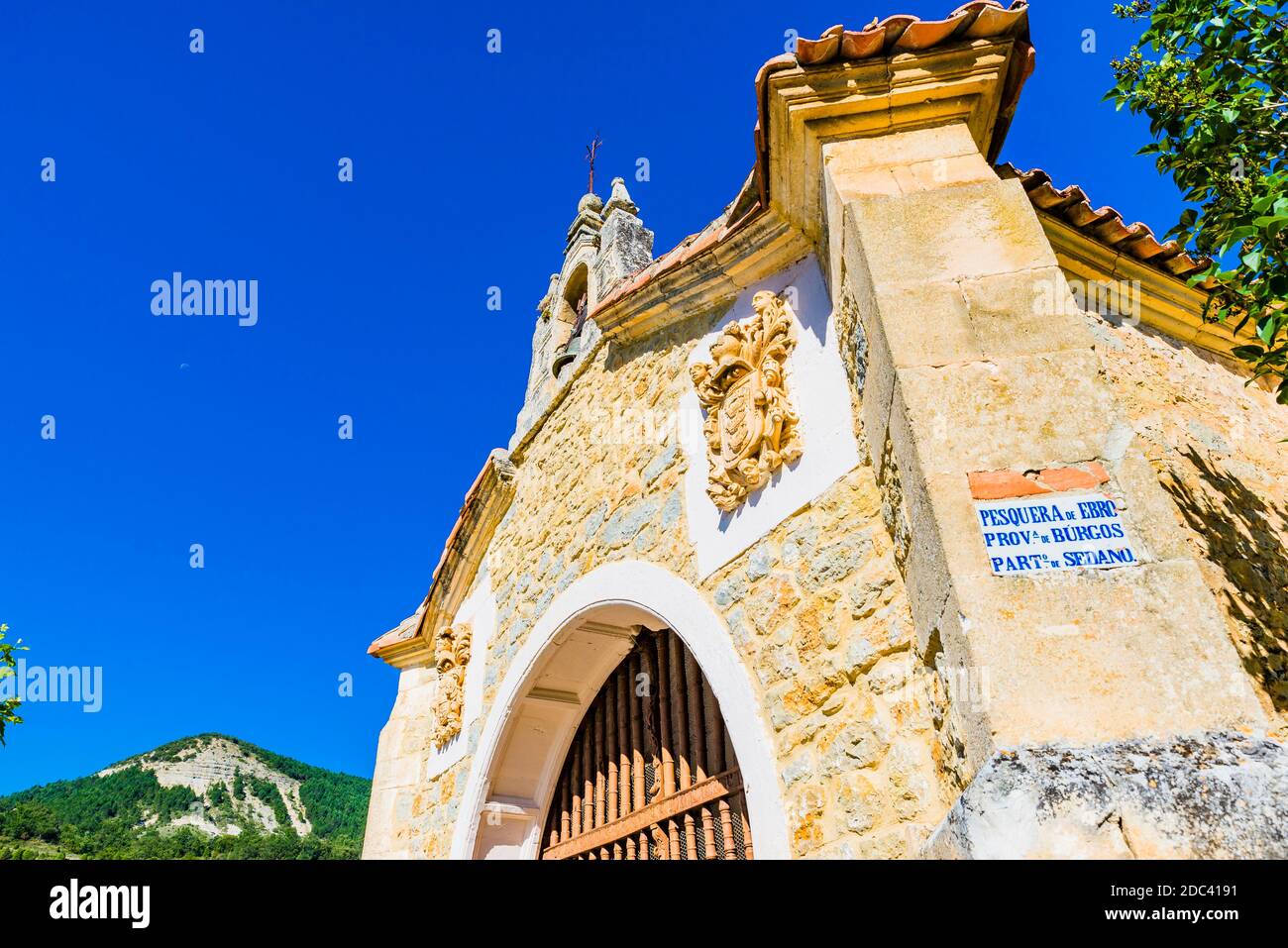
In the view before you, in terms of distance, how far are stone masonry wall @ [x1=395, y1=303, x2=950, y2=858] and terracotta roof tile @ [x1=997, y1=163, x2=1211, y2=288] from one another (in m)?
1.55

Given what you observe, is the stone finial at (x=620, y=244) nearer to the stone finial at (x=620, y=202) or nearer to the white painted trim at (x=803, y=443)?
the stone finial at (x=620, y=202)

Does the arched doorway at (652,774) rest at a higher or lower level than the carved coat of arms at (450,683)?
lower

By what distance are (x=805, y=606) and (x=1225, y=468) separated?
2.10m

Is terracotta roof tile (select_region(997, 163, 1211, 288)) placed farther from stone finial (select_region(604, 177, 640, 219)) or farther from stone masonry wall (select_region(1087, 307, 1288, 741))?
stone finial (select_region(604, 177, 640, 219))

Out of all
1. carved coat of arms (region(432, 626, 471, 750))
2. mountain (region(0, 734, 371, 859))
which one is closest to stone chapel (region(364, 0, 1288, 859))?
carved coat of arms (region(432, 626, 471, 750))

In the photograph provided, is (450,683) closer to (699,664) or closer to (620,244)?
(699,664)

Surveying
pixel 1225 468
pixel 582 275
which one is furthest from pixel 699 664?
pixel 582 275

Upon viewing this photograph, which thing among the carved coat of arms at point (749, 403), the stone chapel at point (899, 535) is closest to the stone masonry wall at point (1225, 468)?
the stone chapel at point (899, 535)

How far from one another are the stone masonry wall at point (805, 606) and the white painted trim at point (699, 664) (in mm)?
60

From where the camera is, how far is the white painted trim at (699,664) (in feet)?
9.33

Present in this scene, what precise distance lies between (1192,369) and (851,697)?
2.83 metres
